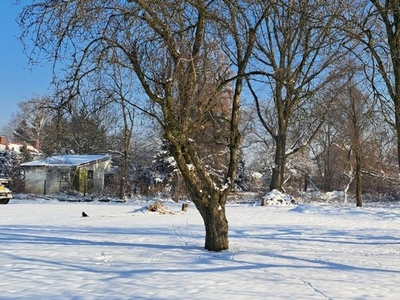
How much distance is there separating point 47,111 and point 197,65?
10.1ft

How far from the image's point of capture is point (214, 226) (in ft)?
28.7

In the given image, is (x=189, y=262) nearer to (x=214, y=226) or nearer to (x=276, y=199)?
(x=214, y=226)

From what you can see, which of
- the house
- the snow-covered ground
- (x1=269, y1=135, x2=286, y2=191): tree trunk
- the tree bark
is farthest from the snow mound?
the house

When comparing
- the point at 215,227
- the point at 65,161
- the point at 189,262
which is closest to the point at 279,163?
the point at 215,227

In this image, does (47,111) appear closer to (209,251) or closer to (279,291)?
(209,251)

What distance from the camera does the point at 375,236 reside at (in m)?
12.2

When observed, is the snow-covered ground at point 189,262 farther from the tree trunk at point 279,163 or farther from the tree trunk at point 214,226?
the tree trunk at point 279,163

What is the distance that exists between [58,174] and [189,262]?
32.2 m

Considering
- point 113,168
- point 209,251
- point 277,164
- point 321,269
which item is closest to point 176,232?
point 209,251

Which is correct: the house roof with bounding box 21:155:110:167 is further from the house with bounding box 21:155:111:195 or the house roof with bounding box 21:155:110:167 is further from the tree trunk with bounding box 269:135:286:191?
the tree trunk with bounding box 269:135:286:191

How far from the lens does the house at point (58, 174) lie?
36.8 meters

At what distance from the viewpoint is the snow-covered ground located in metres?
5.64

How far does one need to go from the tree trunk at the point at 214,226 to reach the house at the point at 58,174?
1130 inches

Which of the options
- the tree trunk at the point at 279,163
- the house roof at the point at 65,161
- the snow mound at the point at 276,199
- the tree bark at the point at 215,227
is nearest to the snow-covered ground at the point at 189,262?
the tree bark at the point at 215,227
